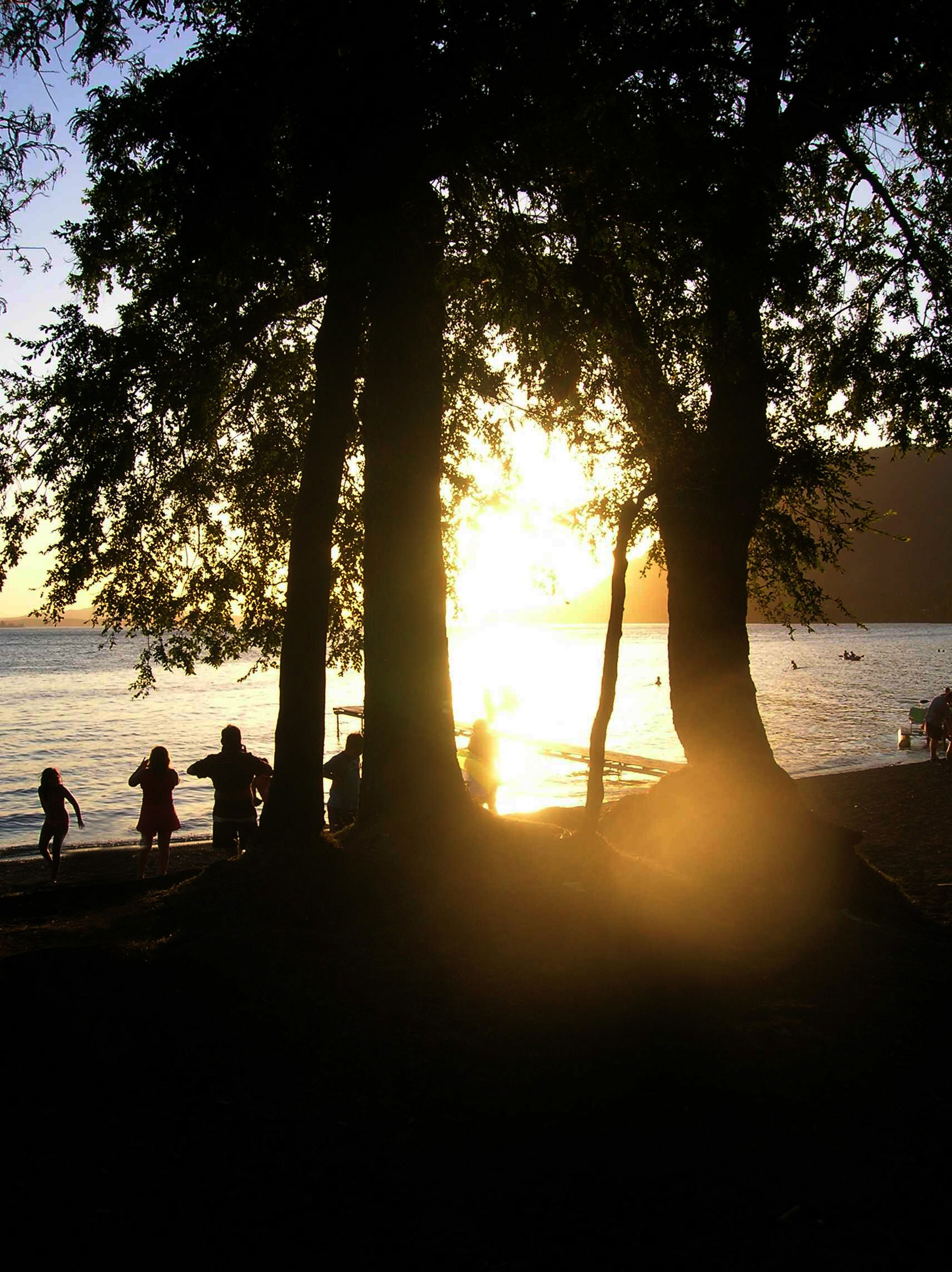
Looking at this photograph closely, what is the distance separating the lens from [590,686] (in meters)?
87.6

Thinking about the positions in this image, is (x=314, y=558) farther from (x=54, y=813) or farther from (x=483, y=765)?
(x=54, y=813)

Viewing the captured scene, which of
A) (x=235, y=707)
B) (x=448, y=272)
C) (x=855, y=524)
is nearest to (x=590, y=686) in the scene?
(x=235, y=707)

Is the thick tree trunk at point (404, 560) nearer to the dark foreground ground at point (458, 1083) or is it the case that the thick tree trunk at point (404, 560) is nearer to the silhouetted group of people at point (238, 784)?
the dark foreground ground at point (458, 1083)

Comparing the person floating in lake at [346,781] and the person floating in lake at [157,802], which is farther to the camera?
the person floating in lake at [157,802]

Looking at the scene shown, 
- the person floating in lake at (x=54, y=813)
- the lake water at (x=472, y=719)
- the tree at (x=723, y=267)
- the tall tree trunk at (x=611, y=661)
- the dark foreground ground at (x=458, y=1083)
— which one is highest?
the tree at (x=723, y=267)

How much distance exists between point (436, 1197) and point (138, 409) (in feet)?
29.5

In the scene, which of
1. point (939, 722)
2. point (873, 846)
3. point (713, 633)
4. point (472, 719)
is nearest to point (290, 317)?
point (713, 633)

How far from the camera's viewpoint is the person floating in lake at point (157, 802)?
43.5ft

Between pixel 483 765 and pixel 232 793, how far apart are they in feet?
13.0

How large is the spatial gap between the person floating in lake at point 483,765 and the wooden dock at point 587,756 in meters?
12.7

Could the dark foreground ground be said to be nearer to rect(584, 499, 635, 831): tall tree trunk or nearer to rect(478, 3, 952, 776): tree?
rect(584, 499, 635, 831): tall tree trunk

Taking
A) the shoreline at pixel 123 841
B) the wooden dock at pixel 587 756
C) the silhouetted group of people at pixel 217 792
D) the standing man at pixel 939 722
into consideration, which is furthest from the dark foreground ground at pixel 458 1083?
the standing man at pixel 939 722

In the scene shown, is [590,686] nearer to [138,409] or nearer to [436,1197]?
[138,409]

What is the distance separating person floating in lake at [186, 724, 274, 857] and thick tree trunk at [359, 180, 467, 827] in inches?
167
